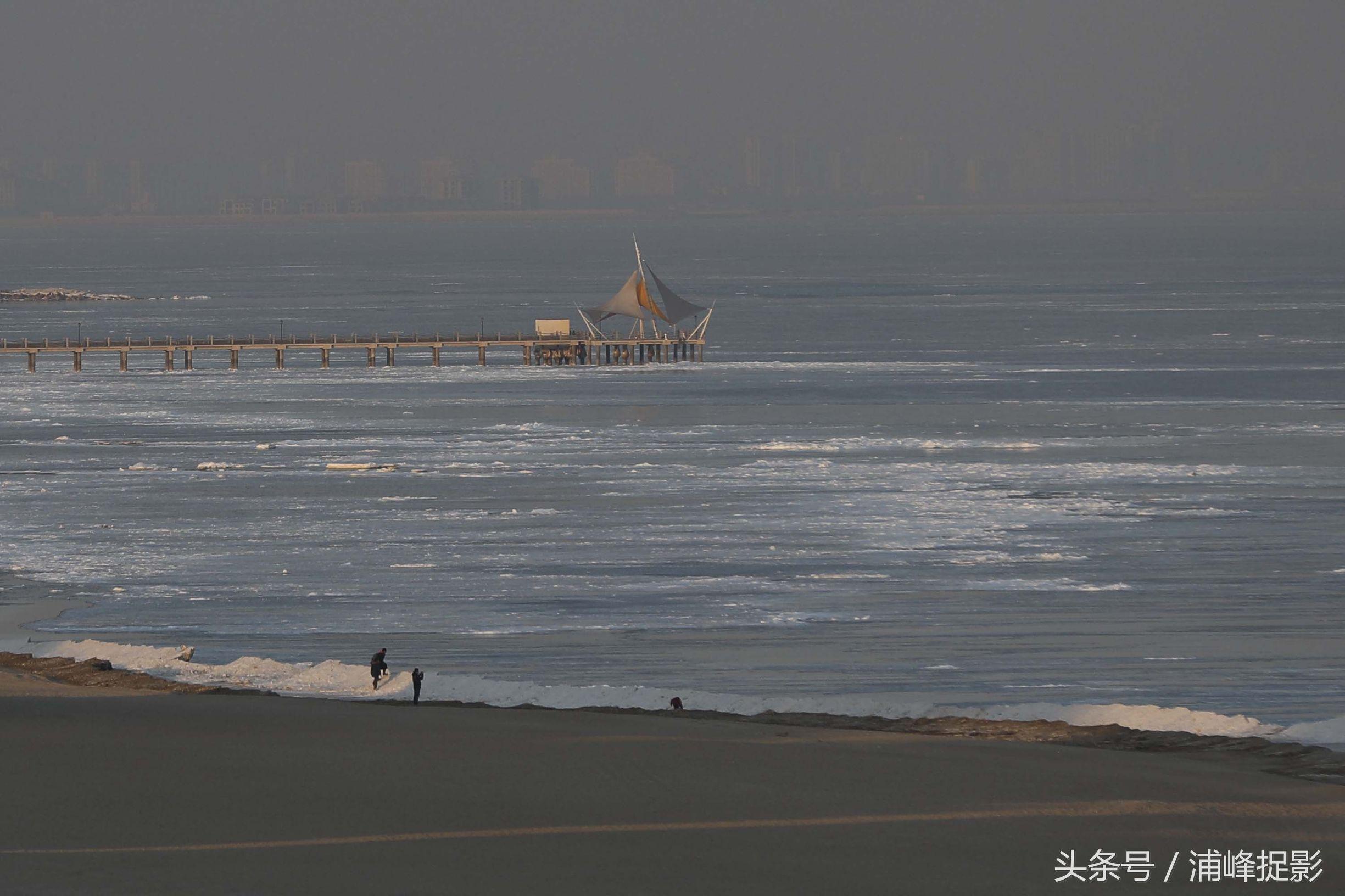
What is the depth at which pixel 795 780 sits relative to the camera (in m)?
21.1

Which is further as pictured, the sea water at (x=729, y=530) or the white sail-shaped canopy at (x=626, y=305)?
the white sail-shaped canopy at (x=626, y=305)

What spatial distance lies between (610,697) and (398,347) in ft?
236

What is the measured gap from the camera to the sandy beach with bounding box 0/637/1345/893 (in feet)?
57.1

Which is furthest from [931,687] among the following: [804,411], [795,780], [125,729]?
[804,411]

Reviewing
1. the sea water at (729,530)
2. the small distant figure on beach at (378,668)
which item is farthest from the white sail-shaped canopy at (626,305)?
the small distant figure on beach at (378,668)

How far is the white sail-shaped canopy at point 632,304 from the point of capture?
3910 inches

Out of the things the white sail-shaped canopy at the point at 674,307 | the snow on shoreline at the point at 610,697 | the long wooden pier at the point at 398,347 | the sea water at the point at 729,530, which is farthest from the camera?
the white sail-shaped canopy at the point at 674,307

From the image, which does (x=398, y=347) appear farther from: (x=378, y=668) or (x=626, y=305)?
(x=378, y=668)

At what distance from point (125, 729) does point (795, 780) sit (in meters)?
8.46

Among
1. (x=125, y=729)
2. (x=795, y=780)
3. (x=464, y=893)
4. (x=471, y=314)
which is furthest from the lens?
(x=471, y=314)

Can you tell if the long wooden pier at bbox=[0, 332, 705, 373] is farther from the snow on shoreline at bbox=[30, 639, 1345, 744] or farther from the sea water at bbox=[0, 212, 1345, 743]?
the snow on shoreline at bbox=[30, 639, 1345, 744]

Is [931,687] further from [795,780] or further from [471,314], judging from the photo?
[471,314]

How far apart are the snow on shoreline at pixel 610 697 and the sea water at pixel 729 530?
0.38ft

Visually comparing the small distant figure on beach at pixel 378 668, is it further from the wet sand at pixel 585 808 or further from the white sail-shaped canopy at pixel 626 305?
the white sail-shaped canopy at pixel 626 305
